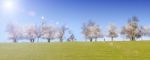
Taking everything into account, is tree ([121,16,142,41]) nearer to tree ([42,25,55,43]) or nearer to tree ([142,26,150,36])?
tree ([142,26,150,36])

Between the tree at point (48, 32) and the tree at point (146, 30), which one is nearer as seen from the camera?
the tree at point (48, 32)

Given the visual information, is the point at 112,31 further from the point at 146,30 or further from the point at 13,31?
the point at 13,31

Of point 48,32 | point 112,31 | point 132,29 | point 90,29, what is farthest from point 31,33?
point 132,29

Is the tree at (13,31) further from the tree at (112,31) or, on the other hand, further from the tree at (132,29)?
the tree at (132,29)

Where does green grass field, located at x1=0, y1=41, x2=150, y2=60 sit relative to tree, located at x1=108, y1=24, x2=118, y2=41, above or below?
below

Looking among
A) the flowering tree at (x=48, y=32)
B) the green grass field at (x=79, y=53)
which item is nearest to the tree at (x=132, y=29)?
the flowering tree at (x=48, y=32)

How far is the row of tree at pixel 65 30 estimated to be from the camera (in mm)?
135475

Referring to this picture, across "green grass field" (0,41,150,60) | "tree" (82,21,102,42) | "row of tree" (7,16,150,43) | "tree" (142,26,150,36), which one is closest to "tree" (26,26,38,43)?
"row of tree" (7,16,150,43)

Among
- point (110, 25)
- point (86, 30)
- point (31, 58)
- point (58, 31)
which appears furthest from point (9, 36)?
point (31, 58)

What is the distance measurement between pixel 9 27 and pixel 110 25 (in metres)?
40.9

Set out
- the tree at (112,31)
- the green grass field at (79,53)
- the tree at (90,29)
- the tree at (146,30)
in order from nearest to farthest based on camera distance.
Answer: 1. the green grass field at (79,53)
2. the tree at (90,29)
3. the tree at (112,31)
4. the tree at (146,30)

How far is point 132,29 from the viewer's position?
442ft

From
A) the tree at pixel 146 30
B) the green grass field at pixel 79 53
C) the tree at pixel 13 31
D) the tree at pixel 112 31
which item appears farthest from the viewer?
the tree at pixel 146 30

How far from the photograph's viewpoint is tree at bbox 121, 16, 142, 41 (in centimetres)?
13601
